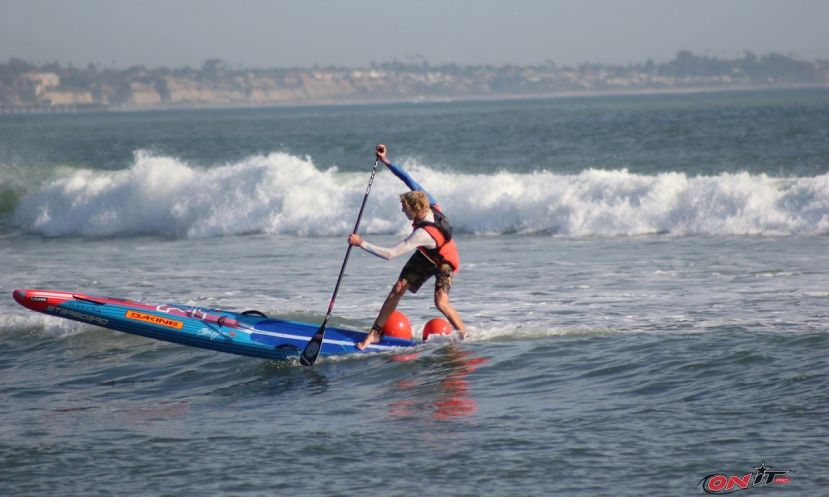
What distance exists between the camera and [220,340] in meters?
10.3

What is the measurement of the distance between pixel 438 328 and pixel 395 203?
39.0ft

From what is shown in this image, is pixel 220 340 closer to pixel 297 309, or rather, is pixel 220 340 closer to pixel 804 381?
pixel 297 309

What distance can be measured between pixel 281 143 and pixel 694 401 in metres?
55.4

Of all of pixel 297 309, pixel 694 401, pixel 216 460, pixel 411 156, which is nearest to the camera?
pixel 216 460

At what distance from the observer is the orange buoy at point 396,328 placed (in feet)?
34.3

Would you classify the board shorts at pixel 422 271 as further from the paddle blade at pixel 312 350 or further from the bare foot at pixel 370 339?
the paddle blade at pixel 312 350

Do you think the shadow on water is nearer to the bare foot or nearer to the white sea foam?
the bare foot

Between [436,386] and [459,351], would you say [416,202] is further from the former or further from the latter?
[436,386]

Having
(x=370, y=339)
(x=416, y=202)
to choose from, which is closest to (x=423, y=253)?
(x=416, y=202)

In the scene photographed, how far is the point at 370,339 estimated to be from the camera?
10.3 m

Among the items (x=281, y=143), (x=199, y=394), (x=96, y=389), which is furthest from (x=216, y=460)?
(x=281, y=143)

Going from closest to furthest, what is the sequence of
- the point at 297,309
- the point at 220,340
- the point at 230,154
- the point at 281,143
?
the point at 220,340 < the point at 297,309 < the point at 230,154 < the point at 281,143
